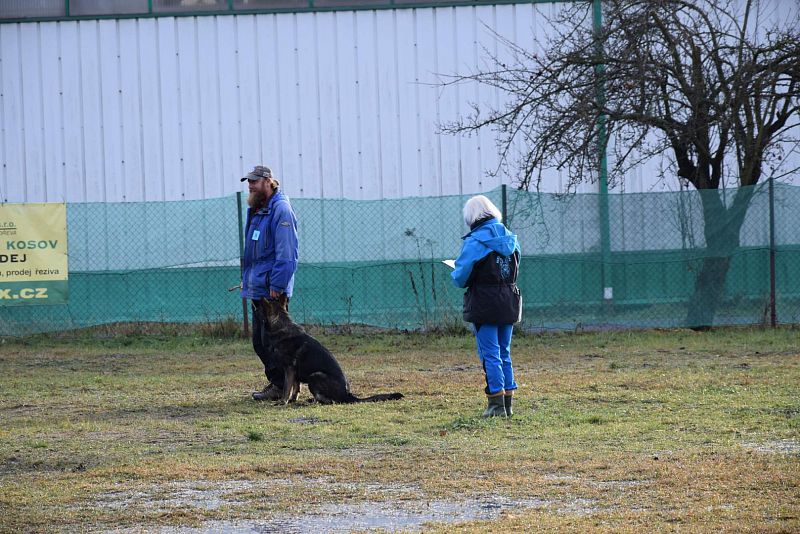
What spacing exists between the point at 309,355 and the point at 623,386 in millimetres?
2718

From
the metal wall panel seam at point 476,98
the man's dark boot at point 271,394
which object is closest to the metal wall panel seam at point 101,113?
the metal wall panel seam at point 476,98

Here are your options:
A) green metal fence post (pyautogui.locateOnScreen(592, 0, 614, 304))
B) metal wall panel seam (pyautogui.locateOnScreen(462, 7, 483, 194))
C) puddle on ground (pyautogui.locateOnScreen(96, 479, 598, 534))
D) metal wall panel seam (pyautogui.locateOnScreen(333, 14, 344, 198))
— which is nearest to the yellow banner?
metal wall panel seam (pyautogui.locateOnScreen(333, 14, 344, 198))

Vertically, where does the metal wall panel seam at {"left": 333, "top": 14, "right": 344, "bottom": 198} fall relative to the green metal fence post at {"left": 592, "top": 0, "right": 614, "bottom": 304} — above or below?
above

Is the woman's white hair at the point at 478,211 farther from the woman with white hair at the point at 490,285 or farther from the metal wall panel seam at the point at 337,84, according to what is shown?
the metal wall panel seam at the point at 337,84

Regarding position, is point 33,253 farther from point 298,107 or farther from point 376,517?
point 376,517

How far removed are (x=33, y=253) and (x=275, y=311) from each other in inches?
278

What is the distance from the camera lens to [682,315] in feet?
47.1

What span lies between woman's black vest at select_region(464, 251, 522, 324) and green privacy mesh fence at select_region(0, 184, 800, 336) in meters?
6.82

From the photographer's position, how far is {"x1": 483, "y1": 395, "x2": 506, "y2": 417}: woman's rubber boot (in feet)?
24.8

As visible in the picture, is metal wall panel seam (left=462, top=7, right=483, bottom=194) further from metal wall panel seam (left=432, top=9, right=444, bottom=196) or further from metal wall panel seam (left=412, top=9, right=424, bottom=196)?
metal wall panel seam (left=412, top=9, right=424, bottom=196)

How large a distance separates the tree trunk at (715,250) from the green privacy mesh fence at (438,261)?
0.01 m

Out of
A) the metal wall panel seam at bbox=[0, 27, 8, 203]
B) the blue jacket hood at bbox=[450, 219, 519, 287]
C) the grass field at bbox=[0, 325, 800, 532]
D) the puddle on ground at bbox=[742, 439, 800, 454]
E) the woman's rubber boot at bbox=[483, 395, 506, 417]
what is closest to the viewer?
the grass field at bbox=[0, 325, 800, 532]

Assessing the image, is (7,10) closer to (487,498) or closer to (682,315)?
(682,315)

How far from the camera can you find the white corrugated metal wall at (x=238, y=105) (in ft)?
58.2
